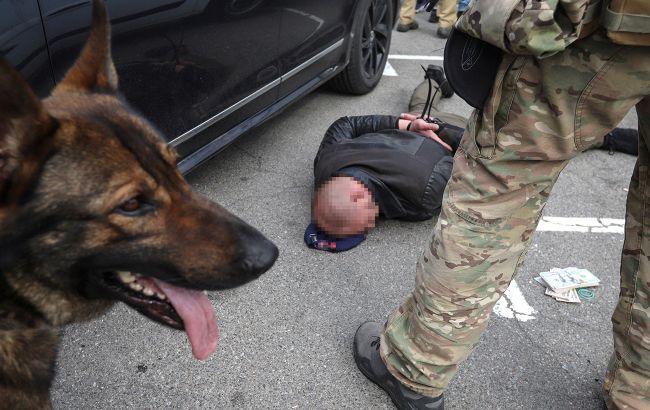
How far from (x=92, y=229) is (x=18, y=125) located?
0.97ft

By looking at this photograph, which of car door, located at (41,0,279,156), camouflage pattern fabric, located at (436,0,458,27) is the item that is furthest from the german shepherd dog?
camouflage pattern fabric, located at (436,0,458,27)

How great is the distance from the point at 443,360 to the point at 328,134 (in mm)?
2025

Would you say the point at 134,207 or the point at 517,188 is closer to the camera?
the point at 134,207

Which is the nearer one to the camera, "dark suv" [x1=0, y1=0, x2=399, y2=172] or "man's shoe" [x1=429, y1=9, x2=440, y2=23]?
"dark suv" [x1=0, y1=0, x2=399, y2=172]

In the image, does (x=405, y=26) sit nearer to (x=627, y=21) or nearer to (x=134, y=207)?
(x=627, y=21)

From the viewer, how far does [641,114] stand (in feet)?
5.38

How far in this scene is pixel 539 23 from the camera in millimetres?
1331

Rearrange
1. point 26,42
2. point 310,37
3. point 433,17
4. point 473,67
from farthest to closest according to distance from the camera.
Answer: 1. point 433,17
2. point 310,37
3. point 26,42
4. point 473,67

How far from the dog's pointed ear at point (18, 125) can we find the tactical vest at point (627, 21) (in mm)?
1390

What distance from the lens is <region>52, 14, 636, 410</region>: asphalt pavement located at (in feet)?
7.00

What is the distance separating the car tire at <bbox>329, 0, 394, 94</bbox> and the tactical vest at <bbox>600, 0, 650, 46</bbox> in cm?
320

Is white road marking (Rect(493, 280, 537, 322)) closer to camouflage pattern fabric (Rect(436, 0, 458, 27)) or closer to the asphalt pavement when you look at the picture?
the asphalt pavement

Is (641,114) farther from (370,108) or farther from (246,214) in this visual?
(370,108)

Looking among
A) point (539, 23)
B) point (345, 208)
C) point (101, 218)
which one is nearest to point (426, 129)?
point (345, 208)
